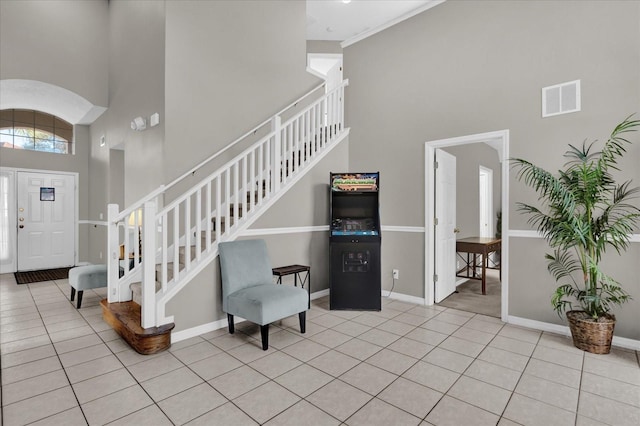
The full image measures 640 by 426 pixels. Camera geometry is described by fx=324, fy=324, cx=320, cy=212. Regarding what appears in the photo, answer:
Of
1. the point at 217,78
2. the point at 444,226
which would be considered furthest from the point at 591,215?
the point at 217,78

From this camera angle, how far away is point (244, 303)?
10.2 ft

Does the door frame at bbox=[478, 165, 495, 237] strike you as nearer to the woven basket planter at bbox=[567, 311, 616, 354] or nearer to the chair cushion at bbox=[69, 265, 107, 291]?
the woven basket planter at bbox=[567, 311, 616, 354]

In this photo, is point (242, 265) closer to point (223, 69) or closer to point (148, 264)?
point (148, 264)

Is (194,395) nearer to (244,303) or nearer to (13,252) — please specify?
(244,303)

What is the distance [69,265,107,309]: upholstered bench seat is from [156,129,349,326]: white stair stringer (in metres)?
1.83

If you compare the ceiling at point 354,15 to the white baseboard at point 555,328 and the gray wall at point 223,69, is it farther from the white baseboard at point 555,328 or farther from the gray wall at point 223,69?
the white baseboard at point 555,328

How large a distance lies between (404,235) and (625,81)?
282cm

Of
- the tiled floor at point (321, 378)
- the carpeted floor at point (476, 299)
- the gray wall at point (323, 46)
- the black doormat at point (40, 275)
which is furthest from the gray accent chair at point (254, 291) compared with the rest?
the gray wall at point (323, 46)

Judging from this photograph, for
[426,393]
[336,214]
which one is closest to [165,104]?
[336,214]

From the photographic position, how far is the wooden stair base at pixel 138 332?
286cm

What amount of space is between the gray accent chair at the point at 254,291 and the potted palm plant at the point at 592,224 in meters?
2.55

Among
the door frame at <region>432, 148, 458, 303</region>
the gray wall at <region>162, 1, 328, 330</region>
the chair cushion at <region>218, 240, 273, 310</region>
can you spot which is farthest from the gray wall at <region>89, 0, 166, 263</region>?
the door frame at <region>432, 148, 458, 303</region>

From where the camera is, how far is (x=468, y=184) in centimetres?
642

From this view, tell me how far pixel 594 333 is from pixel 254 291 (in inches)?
125
